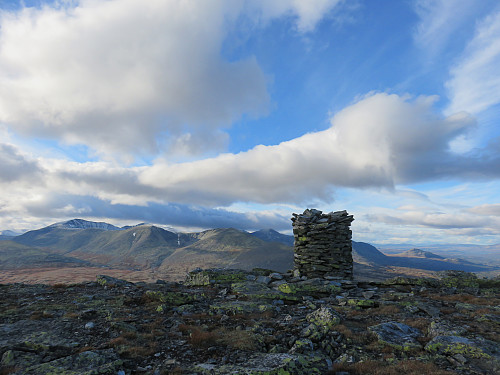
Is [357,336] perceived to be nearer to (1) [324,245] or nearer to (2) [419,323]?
(2) [419,323]

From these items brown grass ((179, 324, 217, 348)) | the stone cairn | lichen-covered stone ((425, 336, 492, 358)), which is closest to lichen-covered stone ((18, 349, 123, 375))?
brown grass ((179, 324, 217, 348))

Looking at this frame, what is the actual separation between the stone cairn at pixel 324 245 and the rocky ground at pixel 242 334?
872 centimetres

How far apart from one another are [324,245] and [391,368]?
65.6 ft

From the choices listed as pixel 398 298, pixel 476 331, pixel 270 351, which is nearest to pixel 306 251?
pixel 398 298

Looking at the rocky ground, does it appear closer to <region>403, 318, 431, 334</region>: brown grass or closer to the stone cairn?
<region>403, 318, 431, 334</region>: brown grass

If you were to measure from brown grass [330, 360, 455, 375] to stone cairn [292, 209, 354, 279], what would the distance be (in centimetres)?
1852

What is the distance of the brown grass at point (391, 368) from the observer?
731cm

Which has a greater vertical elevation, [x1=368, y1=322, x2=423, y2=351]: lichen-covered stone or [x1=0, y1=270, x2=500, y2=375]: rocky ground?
[x1=368, y1=322, x2=423, y2=351]: lichen-covered stone

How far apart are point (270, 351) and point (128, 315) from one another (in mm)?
7873

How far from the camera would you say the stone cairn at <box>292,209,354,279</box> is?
26.7 m

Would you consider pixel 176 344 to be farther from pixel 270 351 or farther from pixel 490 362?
pixel 490 362

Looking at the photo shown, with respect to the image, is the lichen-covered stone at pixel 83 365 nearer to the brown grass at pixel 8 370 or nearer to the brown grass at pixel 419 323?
the brown grass at pixel 8 370

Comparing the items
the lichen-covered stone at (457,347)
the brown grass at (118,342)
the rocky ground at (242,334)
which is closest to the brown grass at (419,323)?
the rocky ground at (242,334)

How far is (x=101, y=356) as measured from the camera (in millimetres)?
8289
